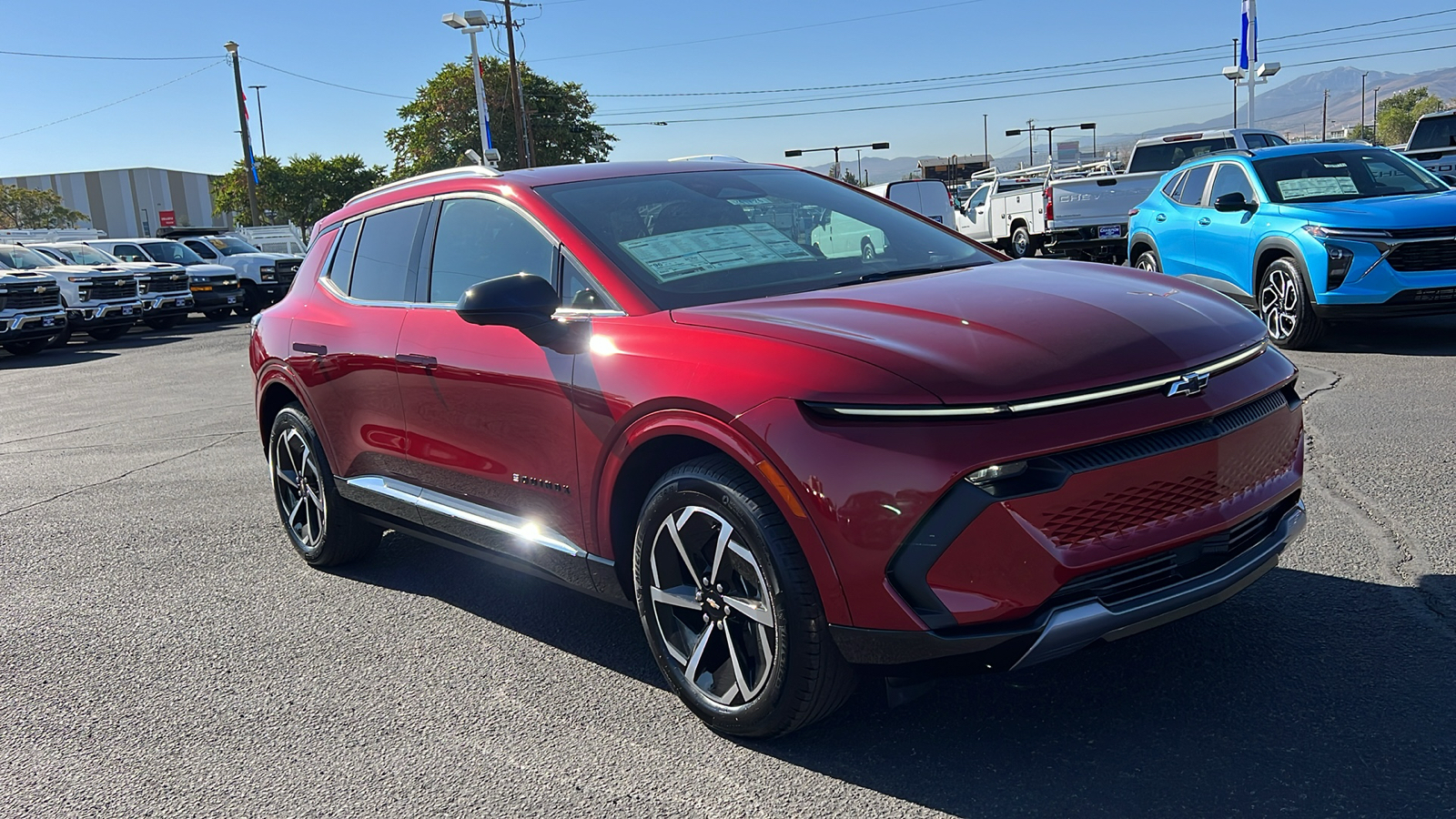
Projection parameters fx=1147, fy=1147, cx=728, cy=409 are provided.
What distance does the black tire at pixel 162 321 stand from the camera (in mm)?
24797

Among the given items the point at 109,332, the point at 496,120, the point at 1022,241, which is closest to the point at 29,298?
the point at 109,332

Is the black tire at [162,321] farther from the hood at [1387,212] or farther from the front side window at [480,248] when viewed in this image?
the front side window at [480,248]

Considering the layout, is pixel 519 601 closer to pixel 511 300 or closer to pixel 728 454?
pixel 511 300

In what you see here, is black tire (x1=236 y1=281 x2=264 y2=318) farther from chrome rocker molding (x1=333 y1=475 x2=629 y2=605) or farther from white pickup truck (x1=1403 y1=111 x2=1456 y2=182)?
chrome rocker molding (x1=333 y1=475 x2=629 y2=605)

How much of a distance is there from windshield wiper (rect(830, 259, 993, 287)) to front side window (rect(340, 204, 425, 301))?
187cm

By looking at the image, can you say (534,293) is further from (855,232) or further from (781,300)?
(855,232)

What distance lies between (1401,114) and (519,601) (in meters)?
128

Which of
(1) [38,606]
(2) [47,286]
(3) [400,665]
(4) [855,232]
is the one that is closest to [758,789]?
(3) [400,665]

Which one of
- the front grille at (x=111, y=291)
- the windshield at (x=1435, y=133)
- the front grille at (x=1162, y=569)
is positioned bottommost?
the front grille at (x=1162, y=569)

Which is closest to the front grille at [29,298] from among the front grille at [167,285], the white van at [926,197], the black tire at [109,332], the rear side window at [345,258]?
the black tire at [109,332]

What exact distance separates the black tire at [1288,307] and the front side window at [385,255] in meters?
7.34

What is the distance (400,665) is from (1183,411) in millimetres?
2799

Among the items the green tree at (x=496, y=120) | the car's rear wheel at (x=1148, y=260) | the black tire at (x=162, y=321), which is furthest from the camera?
the green tree at (x=496, y=120)

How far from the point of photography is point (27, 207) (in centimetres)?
8562
